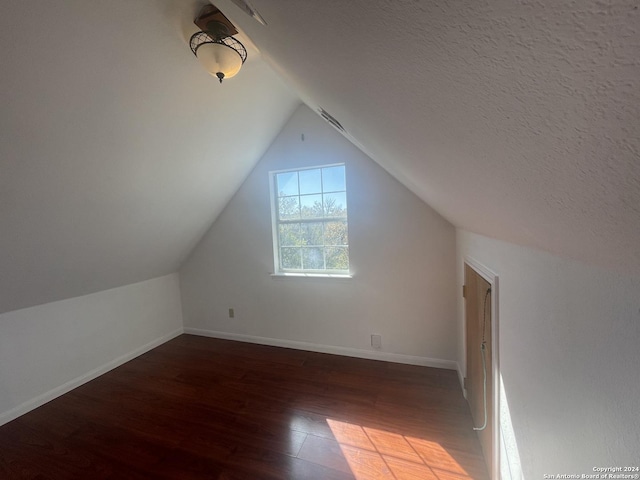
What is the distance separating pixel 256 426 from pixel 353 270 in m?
1.54

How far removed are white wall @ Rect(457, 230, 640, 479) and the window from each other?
1764 mm

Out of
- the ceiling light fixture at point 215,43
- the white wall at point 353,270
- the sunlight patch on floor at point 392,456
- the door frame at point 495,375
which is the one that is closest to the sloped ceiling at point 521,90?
the door frame at point 495,375

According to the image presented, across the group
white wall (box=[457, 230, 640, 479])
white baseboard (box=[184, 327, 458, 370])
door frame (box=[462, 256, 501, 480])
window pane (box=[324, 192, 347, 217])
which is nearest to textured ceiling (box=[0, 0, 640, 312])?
white wall (box=[457, 230, 640, 479])

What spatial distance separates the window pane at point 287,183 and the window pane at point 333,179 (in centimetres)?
35

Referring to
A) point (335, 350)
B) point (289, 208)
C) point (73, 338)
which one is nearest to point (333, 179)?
point (289, 208)

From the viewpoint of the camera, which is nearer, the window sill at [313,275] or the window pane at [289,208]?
the window sill at [313,275]

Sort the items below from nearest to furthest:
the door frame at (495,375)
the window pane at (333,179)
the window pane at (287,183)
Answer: the door frame at (495,375) → the window pane at (333,179) → the window pane at (287,183)

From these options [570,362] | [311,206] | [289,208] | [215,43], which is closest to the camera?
[570,362]

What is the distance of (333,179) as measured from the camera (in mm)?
2721

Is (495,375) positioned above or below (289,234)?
below

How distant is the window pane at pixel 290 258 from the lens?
3.00 metres

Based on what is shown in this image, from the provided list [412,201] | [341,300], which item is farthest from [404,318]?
[412,201]

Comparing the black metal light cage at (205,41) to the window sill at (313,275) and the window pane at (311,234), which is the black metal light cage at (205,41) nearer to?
the window pane at (311,234)

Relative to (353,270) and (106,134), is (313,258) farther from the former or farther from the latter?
(106,134)
